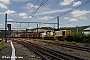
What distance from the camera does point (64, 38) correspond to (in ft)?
155

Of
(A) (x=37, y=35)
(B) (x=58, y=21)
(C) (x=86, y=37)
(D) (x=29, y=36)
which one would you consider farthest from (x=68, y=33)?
(D) (x=29, y=36)

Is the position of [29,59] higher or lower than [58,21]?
lower

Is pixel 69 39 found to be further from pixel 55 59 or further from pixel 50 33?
pixel 55 59

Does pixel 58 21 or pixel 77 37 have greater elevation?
pixel 58 21

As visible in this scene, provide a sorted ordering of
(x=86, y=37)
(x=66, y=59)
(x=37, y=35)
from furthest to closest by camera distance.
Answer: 1. (x=37, y=35)
2. (x=86, y=37)
3. (x=66, y=59)

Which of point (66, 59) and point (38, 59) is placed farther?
point (38, 59)

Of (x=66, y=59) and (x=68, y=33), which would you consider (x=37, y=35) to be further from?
(x=66, y=59)

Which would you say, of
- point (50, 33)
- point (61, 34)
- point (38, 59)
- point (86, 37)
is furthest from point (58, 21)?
point (38, 59)

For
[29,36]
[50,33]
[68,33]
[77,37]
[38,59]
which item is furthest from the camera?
[29,36]

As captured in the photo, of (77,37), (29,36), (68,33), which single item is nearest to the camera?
(77,37)

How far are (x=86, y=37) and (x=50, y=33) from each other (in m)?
19.4

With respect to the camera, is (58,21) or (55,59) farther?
(58,21)

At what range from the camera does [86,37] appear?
39125mm

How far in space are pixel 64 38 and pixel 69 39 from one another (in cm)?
214
